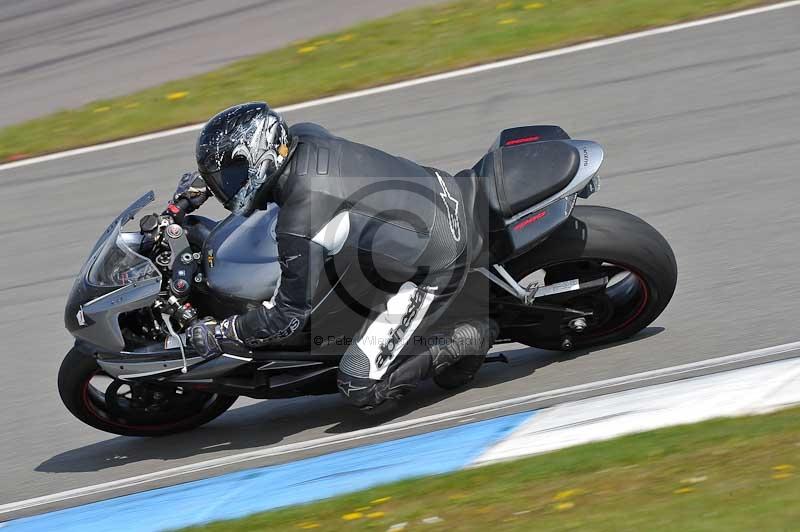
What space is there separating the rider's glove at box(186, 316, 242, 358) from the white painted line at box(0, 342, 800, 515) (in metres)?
0.64

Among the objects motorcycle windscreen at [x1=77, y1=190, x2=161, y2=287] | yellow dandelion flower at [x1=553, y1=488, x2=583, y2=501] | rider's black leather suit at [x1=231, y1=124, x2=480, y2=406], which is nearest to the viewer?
yellow dandelion flower at [x1=553, y1=488, x2=583, y2=501]

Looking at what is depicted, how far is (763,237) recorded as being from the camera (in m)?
6.38

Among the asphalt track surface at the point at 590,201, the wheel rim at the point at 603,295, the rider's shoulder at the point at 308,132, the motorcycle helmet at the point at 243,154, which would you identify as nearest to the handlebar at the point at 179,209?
the motorcycle helmet at the point at 243,154

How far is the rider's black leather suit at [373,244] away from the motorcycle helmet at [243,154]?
0.09 meters

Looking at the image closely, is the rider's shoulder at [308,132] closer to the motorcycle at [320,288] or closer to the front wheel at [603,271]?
the motorcycle at [320,288]

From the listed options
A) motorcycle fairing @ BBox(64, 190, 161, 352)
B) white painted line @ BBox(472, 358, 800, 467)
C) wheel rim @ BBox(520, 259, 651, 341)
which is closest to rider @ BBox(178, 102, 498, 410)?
motorcycle fairing @ BBox(64, 190, 161, 352)

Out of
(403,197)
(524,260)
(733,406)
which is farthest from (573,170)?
(733,406)

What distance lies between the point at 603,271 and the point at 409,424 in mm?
1172

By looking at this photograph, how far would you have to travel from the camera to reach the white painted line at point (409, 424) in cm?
518

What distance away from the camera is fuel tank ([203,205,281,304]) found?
16.5ft

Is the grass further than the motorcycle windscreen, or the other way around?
the motorcycle windscreen

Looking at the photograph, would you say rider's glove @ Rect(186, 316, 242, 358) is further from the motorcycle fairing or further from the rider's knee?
the rider's knee

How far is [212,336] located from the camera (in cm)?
490

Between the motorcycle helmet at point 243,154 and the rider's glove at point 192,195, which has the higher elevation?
the motorcycle helmet at point 243,154
